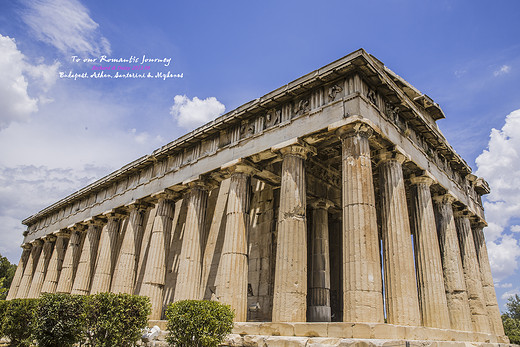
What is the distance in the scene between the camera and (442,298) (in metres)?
15.1

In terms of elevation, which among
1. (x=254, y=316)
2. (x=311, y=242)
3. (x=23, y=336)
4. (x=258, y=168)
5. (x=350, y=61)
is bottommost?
(x=23, y=336)

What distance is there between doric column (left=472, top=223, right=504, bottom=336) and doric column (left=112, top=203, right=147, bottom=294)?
2009 cm

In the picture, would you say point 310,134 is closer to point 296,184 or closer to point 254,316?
point 296,184

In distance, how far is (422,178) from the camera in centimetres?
1738

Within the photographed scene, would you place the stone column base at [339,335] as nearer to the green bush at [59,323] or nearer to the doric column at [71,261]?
the green bush at [59,323]

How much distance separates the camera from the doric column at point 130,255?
21.7 metres

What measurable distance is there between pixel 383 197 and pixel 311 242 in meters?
6.18

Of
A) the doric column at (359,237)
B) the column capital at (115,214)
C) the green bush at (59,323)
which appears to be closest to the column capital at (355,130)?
the doric column at (359,237)

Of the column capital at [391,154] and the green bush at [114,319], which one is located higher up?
the column capital at [391,154]

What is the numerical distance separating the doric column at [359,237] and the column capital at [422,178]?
4.81m

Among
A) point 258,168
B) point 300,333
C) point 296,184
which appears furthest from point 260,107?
point 300,333

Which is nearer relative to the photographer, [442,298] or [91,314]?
[91,314]

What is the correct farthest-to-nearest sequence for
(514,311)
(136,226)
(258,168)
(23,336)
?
(514,311) → (136,226) → (258,168) → (23,336)

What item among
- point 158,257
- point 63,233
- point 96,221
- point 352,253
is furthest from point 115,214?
point 352,253
